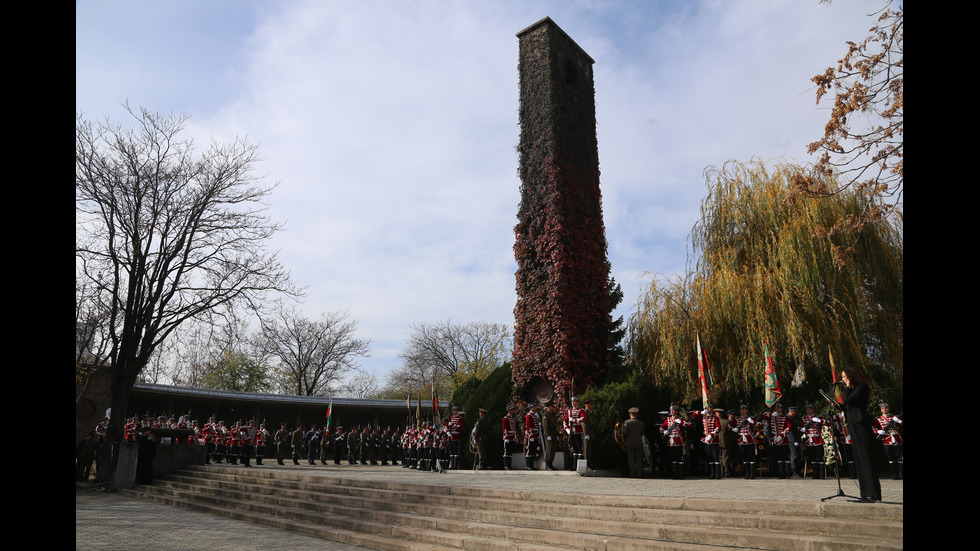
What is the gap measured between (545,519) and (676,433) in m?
6.58

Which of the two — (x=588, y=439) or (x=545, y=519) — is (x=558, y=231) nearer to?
(x=588, y=439)

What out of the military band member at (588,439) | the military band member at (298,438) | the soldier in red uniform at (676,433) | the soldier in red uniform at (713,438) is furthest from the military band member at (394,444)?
the soldier in red uniform at (713,438)

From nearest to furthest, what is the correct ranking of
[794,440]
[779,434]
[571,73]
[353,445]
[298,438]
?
1. [779,434]
2. [794,440]
3. [571,73]
4. [353,445]
5. [298,438]

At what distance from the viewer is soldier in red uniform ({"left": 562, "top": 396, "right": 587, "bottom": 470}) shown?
589 inches

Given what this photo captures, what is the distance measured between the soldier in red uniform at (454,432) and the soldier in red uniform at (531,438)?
Answer: 2.39 meters

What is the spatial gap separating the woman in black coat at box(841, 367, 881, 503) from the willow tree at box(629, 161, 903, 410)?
6.66m

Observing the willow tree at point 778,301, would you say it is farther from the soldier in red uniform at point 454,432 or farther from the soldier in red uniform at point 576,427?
the soldier in red uniform at point 454,432

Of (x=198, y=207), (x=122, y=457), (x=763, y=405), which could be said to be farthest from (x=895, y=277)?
(x=122, y=457)

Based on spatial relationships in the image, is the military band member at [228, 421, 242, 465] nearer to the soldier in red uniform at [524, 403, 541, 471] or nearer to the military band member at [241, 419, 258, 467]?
the military band member at [241, 419, 258, 467]

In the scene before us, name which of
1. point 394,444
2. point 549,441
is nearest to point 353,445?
point 394,444

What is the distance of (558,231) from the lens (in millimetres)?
19609

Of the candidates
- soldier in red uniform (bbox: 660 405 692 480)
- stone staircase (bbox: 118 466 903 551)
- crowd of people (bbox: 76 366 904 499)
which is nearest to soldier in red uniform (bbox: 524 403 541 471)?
crowd of people (bbox: 76 366 904 499)
